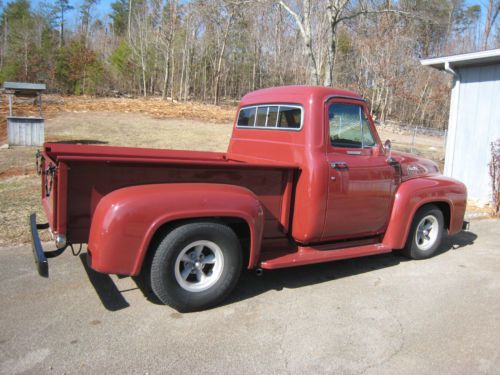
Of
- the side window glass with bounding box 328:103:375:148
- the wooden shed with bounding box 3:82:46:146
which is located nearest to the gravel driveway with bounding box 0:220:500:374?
the side window glass with bounding box 328:103:375:148

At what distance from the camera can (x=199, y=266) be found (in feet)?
12.3

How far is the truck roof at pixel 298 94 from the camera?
4508 mm

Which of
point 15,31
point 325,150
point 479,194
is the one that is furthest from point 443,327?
point 15,31

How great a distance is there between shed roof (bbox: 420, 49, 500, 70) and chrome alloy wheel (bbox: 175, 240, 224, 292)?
7.69 metres

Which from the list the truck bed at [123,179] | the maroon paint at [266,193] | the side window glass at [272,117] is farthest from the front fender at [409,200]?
the side window glass at [272,117]

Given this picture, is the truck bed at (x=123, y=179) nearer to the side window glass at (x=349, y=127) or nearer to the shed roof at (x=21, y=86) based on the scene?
the side window glass at (x=349, y=127)

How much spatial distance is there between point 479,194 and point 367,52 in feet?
63.6

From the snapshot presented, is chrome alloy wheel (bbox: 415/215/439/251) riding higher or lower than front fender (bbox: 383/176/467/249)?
lower

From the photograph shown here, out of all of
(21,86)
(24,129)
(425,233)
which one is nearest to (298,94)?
(425,233)

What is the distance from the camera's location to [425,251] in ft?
18.2

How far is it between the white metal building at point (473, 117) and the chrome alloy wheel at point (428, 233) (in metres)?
4.46

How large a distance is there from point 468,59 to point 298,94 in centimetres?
633

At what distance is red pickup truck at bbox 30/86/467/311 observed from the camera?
11.0ft

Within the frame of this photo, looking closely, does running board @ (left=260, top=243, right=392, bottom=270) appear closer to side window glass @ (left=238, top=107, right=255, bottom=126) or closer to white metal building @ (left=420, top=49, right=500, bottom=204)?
side window glass @ (left=238, top=107, right=255, bottom=126)
